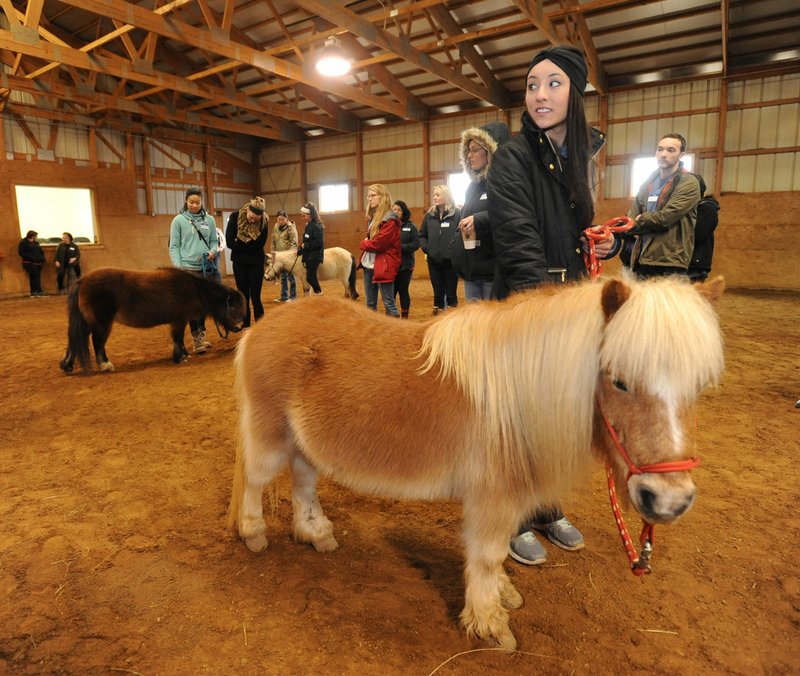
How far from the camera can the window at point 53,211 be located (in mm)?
18781

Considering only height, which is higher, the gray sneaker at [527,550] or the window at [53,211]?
the window at [53,211]

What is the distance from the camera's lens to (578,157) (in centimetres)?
198

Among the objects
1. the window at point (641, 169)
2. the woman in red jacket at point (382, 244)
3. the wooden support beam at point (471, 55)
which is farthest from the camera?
the window at point (641, 169)

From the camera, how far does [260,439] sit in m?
2.12

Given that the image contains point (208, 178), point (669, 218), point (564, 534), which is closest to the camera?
point (564, 534)

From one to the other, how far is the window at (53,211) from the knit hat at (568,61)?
2070 cm

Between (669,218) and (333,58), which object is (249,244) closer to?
(669,218)

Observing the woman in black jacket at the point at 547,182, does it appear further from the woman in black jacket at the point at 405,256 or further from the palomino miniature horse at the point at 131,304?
the palomino miniature horse at the point at 131,304

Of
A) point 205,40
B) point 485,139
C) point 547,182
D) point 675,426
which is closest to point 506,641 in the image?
point 675,426

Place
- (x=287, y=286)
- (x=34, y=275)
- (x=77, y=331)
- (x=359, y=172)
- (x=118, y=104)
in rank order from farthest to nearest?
(x=359, y=172)
(x=118, y=104)
(x=34, y=275)
(x=287, y=286)
(x=77, y=331)

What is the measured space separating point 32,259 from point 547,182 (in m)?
15.3

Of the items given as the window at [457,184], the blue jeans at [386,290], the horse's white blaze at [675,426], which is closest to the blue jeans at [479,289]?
the horse's white blaze at [675,426]

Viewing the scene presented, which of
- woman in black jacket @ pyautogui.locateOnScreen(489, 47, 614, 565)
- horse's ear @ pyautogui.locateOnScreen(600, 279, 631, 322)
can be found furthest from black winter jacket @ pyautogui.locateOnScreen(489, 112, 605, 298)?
horse's ear @ pyautogui.locateOnScreen(600, 279, 631, 322)

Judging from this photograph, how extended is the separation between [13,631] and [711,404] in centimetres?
470
